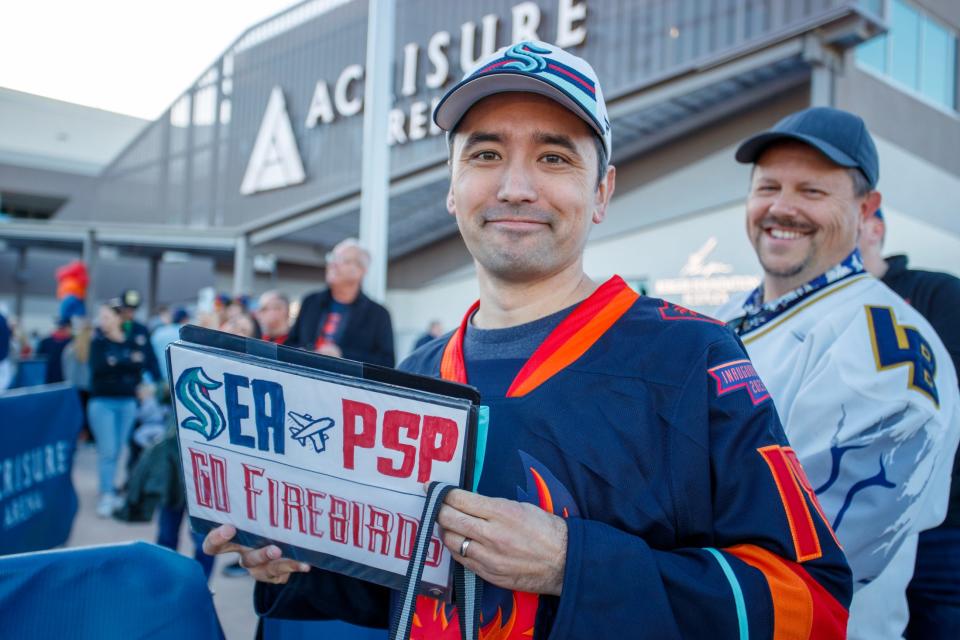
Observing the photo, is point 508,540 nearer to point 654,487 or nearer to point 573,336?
point 654,487

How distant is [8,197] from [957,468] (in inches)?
1195

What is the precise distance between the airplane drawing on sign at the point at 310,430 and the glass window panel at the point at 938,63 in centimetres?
1211

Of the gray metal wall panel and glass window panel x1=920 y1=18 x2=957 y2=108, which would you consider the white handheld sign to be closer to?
the gray metal wall panel

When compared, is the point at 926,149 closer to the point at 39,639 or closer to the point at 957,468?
the point at 957,468

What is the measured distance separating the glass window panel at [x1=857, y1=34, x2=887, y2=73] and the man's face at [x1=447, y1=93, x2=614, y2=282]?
10100mm

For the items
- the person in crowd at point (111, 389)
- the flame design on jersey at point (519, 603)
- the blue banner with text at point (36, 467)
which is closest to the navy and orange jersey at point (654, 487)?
the flame design on jersey at point (519, 603)

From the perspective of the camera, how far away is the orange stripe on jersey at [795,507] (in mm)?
1059

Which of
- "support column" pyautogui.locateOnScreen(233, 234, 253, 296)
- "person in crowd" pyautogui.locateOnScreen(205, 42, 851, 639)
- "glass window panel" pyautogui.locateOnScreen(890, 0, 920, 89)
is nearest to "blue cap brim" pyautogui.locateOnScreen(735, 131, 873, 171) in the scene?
"person in crowd" pyautogui.locateOnScreen(205, 42, 851, 639)

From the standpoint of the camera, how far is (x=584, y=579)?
39.9 inches

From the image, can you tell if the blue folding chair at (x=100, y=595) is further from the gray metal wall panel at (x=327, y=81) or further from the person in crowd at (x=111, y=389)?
the gray metal wall panel at (x=327, y=81)

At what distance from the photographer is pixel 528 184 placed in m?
1.32

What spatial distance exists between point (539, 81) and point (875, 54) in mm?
10688

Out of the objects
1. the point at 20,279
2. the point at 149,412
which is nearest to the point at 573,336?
the point at 149,412

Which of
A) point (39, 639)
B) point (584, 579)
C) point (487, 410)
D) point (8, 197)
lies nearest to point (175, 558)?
point (39, 639)
